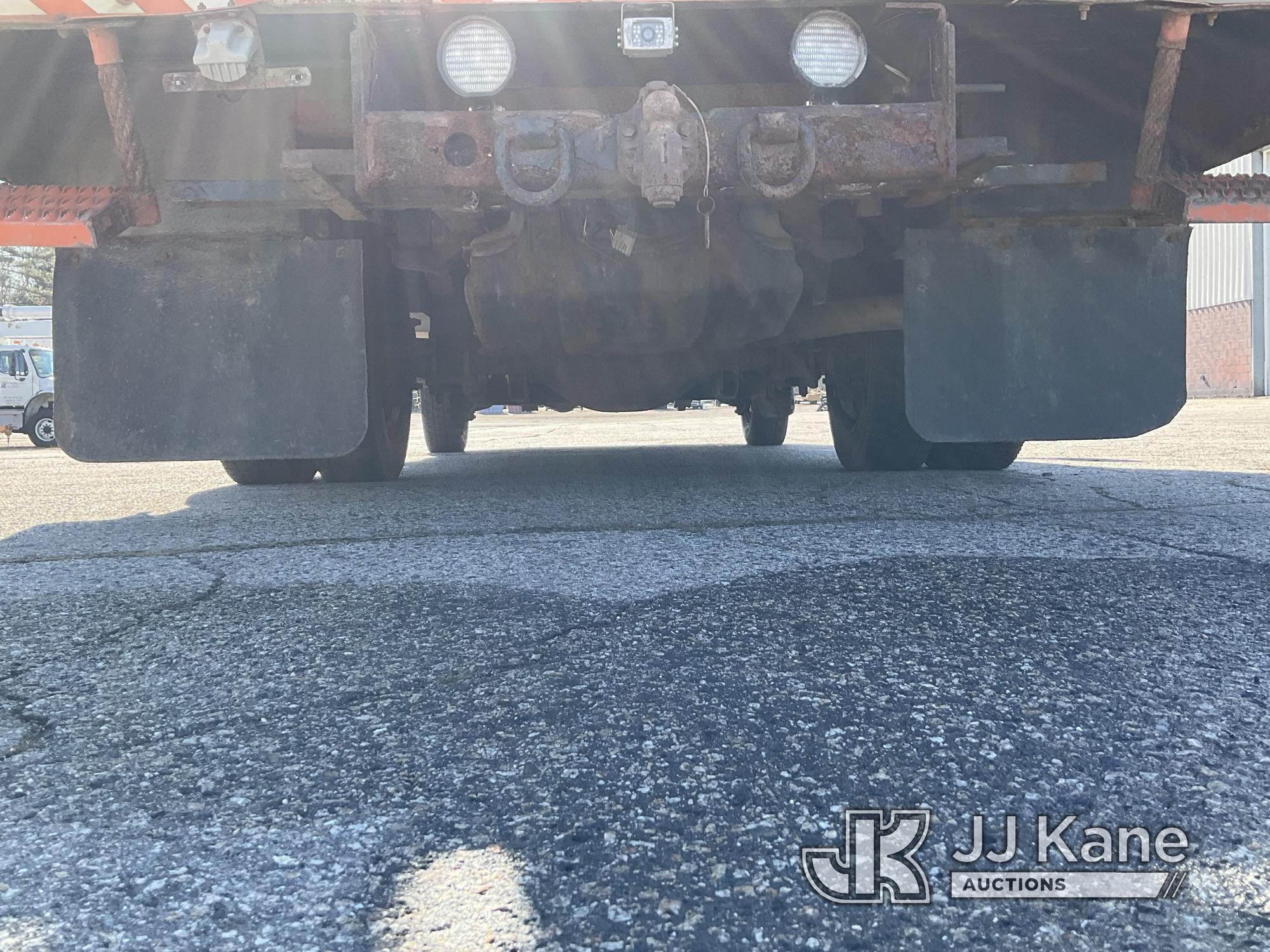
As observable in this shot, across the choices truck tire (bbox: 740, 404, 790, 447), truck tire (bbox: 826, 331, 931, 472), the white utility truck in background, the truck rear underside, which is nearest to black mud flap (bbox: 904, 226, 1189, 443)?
the truck rear underside

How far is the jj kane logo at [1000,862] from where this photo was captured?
0.89 m

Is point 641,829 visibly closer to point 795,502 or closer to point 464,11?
point 464,11

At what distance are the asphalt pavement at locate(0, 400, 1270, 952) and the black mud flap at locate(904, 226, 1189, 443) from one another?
1.16ft

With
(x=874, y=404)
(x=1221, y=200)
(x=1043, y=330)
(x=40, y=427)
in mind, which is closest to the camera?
(x=1221, y=200)

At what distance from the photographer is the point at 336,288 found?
2750 mm

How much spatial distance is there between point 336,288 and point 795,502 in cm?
167

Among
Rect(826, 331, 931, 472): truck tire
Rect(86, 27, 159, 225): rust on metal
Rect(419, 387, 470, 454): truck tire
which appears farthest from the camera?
Rect(419, 387, 470, 454): truck tire

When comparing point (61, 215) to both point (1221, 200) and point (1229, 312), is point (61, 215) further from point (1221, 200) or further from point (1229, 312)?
point (1229, 312)

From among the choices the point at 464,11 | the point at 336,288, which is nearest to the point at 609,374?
the point at 336,288

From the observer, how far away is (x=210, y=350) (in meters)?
2.73

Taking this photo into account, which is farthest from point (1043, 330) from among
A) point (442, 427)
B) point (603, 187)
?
point (442, 427)

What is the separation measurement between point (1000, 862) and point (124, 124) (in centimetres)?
274

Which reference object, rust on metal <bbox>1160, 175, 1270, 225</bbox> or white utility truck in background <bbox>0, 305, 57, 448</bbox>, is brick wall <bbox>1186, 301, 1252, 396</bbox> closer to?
rust on metal <bbox>1160, 175, 1270, 225</bbox>

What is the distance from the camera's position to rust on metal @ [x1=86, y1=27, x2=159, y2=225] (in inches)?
98.7
